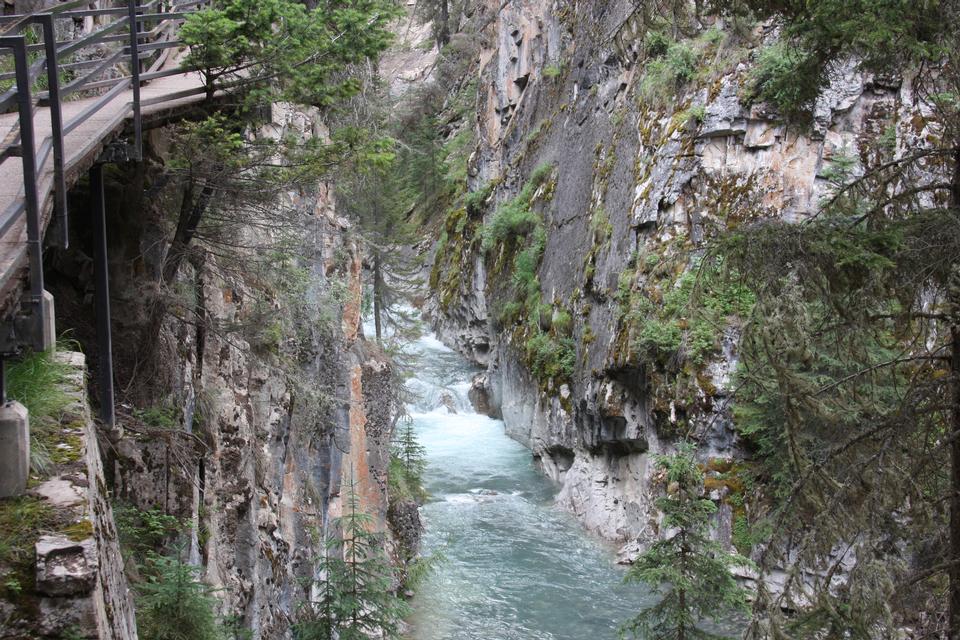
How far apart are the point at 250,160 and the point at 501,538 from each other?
41.9 ft

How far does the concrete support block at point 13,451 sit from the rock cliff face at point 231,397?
297cm

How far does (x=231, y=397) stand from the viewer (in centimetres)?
888

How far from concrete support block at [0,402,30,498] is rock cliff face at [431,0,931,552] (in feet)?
28.3

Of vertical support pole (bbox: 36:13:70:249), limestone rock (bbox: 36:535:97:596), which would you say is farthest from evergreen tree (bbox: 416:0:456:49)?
limestone rock (bbox: 36:535:97:596)

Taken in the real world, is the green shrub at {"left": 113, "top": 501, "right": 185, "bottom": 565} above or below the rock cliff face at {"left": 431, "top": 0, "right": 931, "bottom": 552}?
below

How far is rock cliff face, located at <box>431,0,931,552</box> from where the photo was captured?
15609 millimetres

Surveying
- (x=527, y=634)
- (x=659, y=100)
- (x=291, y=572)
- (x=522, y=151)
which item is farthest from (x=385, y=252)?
(x=291, y=572)

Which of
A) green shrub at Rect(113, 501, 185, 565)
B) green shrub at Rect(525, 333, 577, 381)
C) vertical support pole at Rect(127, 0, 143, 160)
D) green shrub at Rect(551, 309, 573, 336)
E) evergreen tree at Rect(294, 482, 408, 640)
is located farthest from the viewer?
green shrub at Rect(551, 309, 573, 336)

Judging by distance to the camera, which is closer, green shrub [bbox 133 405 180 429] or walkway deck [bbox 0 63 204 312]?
walkway deck [bbox 0 63 204 312]

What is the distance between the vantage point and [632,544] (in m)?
16.3

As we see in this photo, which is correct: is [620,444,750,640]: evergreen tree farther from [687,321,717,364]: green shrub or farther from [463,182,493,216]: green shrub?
[463,182,493,216]: green shrub

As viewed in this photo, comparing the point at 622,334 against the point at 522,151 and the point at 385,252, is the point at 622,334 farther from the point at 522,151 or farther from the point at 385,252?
the point at 522,151

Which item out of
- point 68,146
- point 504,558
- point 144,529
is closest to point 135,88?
point 68,146

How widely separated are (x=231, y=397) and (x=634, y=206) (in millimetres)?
12027
